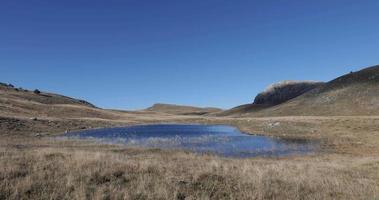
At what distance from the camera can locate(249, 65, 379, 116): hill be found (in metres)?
117

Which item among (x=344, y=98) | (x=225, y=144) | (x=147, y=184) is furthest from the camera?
(x=344, y=98)

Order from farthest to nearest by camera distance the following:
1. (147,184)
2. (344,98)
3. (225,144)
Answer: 1. (344,98)
2. (225,144)
3. (147,184)

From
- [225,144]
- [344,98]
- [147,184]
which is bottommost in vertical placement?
[147,184]

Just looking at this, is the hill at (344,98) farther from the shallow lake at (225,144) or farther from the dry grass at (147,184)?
the dry grass at (147,184)

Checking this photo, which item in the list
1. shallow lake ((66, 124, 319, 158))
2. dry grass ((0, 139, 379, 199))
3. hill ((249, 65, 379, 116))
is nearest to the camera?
dry grass ((0, 139, 379, 199))

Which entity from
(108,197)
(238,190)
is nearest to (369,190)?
(238,190)

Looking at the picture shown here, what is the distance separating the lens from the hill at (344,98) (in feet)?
385

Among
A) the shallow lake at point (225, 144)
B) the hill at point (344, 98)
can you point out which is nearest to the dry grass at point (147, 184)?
the shallow lake at point (225, 144)

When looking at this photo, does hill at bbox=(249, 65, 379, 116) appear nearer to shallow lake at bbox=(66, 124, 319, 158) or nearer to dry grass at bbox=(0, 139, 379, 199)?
shallow lake at bbox=(66, 124, 319, 158)

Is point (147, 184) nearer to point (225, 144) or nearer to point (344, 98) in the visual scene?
point (225, 144)

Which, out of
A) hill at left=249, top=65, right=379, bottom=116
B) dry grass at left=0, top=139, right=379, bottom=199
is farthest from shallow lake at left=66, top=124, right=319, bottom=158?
hill at left=249, top=65, right=379, bottom=116

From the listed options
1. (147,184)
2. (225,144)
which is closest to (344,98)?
(225,144)

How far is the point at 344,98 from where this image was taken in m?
132

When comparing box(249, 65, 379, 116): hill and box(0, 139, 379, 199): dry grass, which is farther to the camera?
box(249, 65, 379, 116): hill
